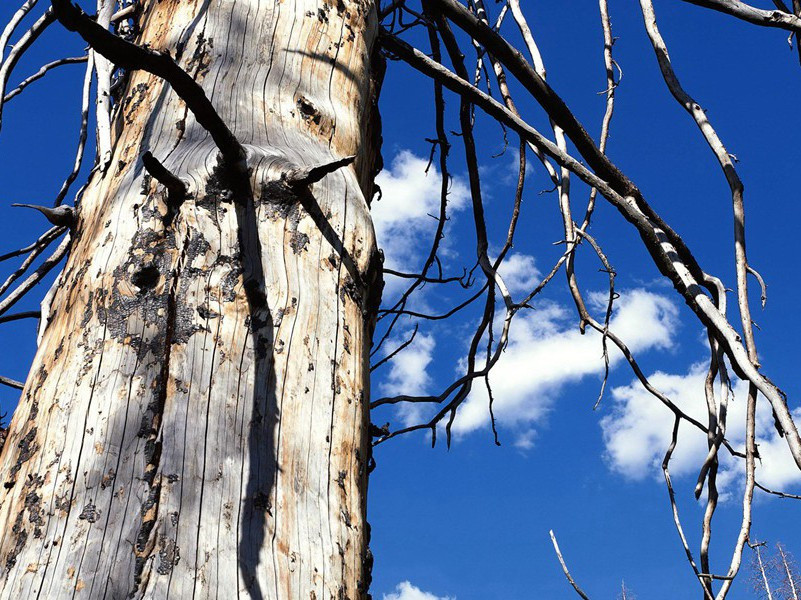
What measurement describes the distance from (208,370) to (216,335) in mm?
50

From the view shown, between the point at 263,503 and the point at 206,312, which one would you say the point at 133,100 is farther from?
A: the point at 263,503

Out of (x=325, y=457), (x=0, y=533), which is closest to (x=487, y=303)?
(x=325, y=457)

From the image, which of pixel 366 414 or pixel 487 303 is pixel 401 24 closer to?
pixel 487 303

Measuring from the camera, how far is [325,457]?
100 centimetres

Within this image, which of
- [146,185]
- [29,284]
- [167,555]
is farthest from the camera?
[29,284]

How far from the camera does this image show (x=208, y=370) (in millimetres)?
972

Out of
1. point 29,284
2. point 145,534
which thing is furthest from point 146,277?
point 29,284

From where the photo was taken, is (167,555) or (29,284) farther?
(29,284)

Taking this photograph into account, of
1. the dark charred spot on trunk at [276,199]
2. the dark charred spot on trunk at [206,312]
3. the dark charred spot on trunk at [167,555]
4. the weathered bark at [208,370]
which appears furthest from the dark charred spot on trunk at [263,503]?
the dark charred spot on trunk at [276,199]

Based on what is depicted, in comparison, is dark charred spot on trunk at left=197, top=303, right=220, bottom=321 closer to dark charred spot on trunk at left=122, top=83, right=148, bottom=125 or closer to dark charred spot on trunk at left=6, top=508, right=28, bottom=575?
dark charred spot on trunk at left=6, top=508, right=28, bottom=575

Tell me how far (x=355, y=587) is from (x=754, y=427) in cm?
84

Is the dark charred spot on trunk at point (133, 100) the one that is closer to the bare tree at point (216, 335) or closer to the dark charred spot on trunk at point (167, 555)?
the bare tree at point (216, 335)

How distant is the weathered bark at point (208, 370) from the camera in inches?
34.0

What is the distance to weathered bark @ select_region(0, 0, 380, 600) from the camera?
2.83 ft
